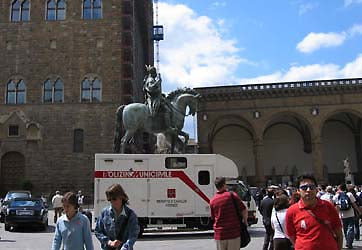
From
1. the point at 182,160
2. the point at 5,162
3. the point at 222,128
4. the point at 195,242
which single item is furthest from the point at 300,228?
the point at 222,128

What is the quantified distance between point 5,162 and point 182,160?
23884 millimetres

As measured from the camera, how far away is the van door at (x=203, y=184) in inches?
605

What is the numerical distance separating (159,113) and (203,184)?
4.54 metres

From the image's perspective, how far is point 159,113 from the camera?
18.9m

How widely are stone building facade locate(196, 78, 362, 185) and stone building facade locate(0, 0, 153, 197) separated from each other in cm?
1321

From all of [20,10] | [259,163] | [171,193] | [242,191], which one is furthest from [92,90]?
[171,193]

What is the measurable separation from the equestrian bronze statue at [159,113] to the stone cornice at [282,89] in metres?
27.7

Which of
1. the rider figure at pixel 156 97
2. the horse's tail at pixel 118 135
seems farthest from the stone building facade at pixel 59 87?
the rider figure at pixel 156 97

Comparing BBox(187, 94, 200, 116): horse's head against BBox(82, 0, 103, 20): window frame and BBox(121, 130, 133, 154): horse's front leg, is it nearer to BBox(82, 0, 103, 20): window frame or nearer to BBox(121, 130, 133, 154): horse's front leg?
BBox(121, 130, 133, 154): horse's front leg

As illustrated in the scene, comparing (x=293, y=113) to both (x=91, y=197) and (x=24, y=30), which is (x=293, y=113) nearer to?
(x=91, y=197)

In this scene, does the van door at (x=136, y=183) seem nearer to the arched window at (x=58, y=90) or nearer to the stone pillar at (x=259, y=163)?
the arched window at (x=58, y=90)

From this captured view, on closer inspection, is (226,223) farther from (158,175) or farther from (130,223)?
Answer: (158,175)

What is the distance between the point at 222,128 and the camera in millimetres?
52906

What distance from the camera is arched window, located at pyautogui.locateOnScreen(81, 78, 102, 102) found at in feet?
117
